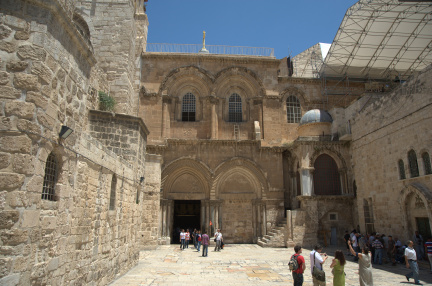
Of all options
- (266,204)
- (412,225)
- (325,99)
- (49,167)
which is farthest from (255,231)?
(49,167)

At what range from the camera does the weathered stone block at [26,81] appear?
4.52m

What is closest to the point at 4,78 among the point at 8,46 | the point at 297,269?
the point at 8,46

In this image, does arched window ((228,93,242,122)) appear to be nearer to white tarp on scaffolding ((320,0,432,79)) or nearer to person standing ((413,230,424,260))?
white tarp on scaffolding ((320,0,432,79))

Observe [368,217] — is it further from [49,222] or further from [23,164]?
[23,164]

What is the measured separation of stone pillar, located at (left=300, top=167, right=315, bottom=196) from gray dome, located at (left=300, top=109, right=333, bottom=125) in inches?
121

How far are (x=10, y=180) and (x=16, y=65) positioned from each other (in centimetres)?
164

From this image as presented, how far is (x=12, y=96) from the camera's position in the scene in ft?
14.6

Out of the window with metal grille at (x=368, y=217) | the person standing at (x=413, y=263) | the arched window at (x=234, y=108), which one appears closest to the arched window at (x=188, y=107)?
the arched window at (x=234, y=108)

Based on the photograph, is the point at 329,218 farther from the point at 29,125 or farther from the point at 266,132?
the point at 29,125

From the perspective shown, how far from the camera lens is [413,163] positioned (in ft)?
40.7

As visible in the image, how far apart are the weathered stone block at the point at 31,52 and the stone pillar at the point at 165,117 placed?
47.9 feet

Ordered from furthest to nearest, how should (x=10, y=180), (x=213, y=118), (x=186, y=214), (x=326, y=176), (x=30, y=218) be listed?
(x=186, y=214)
(x=213, y=118)
(x=326, y=176)
(x=30, y=218)
(x=10, y=180)

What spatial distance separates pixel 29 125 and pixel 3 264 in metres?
1.87

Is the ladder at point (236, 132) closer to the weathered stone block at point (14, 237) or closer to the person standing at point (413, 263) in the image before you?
the person standing at point (413, 263)
